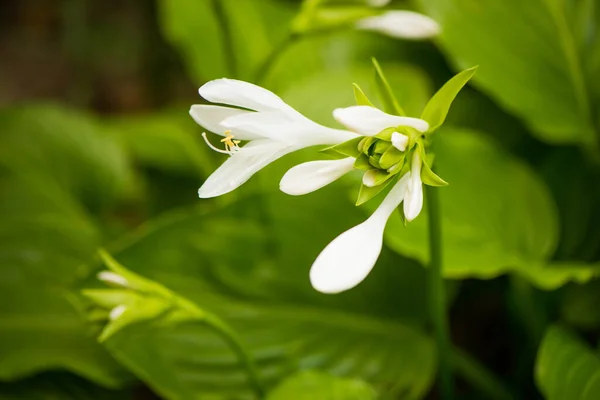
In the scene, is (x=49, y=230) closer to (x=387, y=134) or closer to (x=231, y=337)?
(x=231, y=337)

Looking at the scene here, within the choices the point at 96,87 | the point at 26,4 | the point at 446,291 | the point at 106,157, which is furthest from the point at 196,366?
the point at 26,4

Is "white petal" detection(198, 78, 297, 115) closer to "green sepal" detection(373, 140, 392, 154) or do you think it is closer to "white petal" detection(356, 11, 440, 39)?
"green sepal" detection(373, 140, 392, 154)

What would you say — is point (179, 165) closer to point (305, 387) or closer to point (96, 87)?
point (305, 387)

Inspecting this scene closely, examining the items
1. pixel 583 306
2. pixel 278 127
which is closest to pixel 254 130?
pixel 278 127

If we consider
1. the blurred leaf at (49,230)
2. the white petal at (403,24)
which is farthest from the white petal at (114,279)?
the white petal at (403,24)

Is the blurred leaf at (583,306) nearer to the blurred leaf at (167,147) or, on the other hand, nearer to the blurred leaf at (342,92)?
the blurred leaf at (342,92)

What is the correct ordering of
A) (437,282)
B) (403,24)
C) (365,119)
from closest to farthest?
1. (365,119)
2. (437,282)
3. (403,24)

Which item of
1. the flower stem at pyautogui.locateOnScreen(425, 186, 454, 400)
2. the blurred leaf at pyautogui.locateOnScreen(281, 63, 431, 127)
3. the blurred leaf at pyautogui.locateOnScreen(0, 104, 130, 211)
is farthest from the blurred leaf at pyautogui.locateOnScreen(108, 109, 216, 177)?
the flower stem at pyautogui.locateOnScreen(425, 186, 454, 400)
